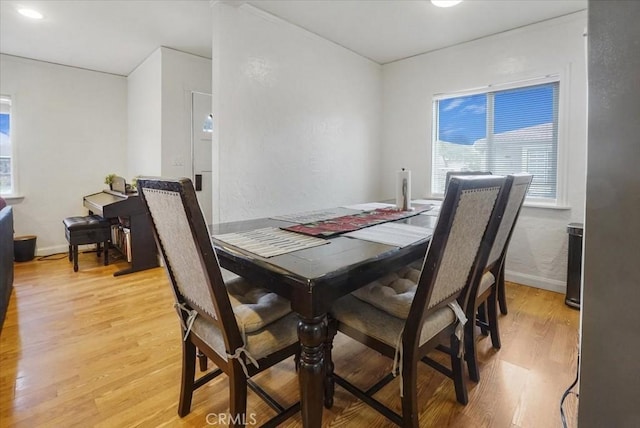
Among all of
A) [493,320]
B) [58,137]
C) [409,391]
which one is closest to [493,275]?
[493,320]

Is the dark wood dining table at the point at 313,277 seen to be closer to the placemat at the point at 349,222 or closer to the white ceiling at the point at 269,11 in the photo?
the placemat at the point at 349,222

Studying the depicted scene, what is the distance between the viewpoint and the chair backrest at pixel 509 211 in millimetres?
1432

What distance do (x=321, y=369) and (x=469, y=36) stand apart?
3.52 m

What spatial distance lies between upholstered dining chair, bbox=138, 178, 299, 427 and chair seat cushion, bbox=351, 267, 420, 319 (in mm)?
334

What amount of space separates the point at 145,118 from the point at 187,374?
366 cm

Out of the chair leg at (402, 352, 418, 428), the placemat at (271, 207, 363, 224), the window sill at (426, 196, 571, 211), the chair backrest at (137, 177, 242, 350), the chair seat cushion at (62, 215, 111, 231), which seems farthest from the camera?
the chair seat cushion at (62, 215, 111, 231)

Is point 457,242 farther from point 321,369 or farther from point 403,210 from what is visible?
point 403,210

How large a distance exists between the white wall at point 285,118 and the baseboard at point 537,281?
1855mm

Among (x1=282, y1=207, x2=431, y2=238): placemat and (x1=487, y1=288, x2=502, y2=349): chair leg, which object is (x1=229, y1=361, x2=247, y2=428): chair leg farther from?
(x1=487, y1=288, x2=502, y2=349): chair leg

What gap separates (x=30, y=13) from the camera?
284 centimetres

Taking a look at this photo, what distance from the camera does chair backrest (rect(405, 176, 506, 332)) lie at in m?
1.02

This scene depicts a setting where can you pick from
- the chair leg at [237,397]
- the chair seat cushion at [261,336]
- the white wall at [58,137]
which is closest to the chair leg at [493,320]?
the chair seat cushion at [261,336]

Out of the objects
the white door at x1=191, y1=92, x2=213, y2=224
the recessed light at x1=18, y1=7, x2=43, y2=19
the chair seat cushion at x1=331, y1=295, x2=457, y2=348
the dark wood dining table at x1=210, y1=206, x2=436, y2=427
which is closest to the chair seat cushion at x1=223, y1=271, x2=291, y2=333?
the dark wood dining table at x1=210, y1=206, x2=436, y2=427

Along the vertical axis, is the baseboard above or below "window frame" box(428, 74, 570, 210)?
below
